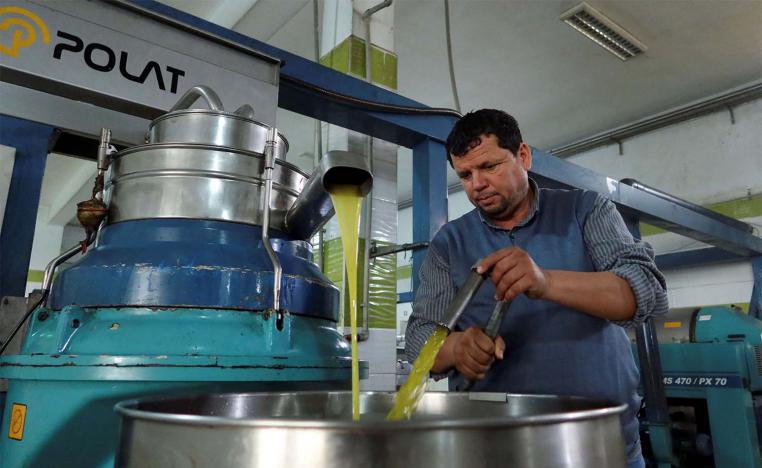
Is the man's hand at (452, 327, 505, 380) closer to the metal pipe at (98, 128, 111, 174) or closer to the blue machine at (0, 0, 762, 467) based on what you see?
the blue machine at (0, 0, 762, 467)

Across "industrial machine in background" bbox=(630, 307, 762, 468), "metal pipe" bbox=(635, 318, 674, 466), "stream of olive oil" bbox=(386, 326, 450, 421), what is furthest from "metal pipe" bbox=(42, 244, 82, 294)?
"industrial machine in background" bbox=(630, 307, 762, 468)

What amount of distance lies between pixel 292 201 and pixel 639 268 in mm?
623

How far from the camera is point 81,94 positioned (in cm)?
100

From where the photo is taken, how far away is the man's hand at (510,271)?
734 mm

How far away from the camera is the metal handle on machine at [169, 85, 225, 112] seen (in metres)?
0.99

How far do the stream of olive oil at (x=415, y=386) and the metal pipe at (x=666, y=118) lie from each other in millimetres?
4146

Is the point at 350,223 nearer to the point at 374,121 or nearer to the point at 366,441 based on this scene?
the point at 366,441

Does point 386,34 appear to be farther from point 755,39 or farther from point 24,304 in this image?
point 755,39

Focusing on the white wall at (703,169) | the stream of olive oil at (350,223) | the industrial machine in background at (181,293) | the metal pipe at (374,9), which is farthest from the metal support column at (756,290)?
the stream of olive oil at (350,223)

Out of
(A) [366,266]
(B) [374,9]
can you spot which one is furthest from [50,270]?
(B) [374,9]

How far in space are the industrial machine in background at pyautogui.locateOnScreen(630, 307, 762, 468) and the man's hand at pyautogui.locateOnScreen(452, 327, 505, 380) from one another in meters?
2.57

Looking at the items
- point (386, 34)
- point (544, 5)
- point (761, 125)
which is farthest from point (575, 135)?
point (386, 34)

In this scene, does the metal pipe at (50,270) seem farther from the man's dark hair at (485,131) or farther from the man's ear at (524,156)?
the man's ear at (524,156)

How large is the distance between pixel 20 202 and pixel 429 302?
82 centimetres
